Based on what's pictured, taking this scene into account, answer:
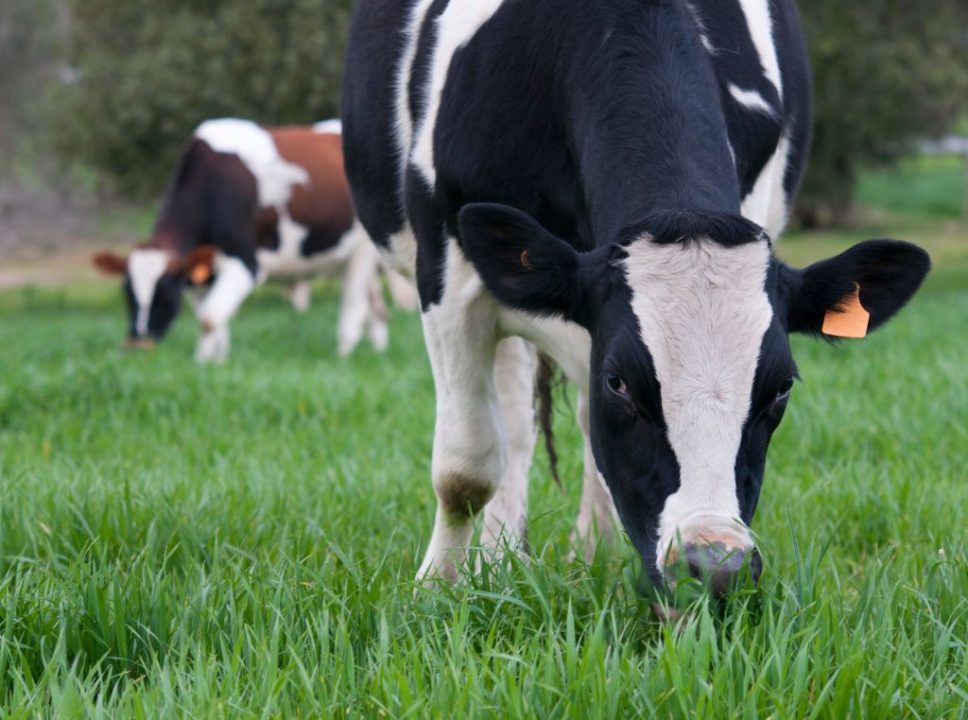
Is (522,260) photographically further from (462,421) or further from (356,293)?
(356,293)

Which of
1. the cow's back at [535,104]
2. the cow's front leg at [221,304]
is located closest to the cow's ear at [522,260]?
the cow's back at [535,104]

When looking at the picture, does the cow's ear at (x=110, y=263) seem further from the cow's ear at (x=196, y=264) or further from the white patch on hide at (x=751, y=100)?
the white patch on hide at (x=751, y=100)

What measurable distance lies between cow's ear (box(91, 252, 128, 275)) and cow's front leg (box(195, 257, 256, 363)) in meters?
0.88

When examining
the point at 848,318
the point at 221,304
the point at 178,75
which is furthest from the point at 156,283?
the point at 848,318

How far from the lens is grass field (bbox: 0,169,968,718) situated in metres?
2.20

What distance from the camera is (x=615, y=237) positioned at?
2744 millimetres

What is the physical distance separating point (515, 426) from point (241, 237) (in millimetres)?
6954

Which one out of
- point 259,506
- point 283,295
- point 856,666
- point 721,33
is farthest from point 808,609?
point 283,295

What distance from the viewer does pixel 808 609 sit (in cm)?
254

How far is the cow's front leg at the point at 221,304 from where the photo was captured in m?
10.3

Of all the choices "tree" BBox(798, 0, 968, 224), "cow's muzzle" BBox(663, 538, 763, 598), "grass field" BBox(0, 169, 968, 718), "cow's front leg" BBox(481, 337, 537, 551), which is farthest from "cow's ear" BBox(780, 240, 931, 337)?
"tree" BBox(798, 0, 968, 224)

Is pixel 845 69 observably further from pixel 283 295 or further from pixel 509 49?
pixel 509 49

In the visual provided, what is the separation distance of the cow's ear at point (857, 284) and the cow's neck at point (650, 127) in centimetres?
25

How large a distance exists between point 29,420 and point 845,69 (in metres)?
12.8
